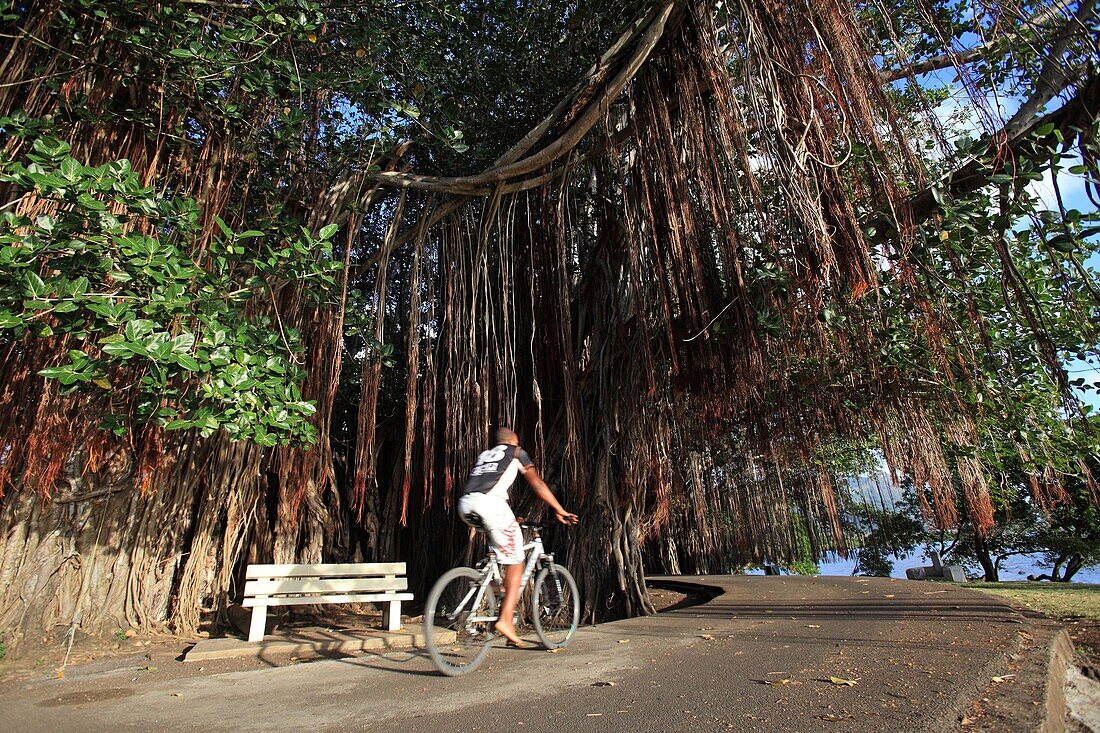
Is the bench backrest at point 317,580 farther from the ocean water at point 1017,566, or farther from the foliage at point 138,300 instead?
the ocean water at point 1017,566

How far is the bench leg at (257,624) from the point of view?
12.0 feet

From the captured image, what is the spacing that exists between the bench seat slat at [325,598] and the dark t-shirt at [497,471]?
154 cm

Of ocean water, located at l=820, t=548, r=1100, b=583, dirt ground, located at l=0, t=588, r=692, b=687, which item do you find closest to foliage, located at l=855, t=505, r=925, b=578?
ocean water, located at l=820, t=548, r=1100, b=583

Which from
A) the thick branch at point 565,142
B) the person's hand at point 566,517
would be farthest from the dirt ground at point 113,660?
the thick branch at point 565,142

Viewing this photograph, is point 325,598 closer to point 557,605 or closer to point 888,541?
point 557,605

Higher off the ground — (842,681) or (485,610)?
(485,610)

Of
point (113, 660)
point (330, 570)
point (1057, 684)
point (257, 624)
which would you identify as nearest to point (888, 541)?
point (1057, 684)

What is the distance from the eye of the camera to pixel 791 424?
6.24 metres

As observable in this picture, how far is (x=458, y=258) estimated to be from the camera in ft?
13.3

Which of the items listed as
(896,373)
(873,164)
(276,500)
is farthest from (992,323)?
(276,500)

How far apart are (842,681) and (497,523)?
1.55 meters

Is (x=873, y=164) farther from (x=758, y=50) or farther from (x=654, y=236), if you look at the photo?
(x=654, y=236)

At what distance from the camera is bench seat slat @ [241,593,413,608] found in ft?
12.0

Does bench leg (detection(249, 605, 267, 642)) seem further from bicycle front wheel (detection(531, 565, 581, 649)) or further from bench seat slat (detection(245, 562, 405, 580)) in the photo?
bicycle front wheel (detection(531, 565, 581, 649))
